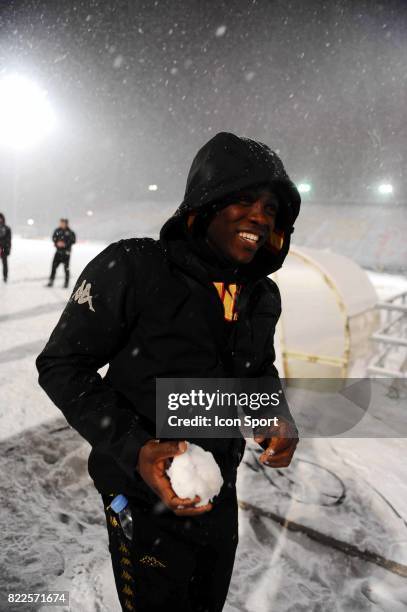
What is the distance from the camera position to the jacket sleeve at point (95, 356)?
1.20m

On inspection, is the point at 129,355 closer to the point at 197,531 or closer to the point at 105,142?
the point at 197,531

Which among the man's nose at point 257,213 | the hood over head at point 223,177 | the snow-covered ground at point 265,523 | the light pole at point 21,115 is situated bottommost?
the snow-covered ground at point 265,523

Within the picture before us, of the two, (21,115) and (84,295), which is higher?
(21,115)

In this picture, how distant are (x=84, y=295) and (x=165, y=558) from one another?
38.0 inches

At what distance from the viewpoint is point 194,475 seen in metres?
1.08

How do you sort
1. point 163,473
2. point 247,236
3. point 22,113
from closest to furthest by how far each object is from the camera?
point 163,473 < point 247,236 < point 22,113

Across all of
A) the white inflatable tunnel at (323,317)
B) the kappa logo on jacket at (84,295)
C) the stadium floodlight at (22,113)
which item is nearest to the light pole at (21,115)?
the stadium floodlight at (22,113)

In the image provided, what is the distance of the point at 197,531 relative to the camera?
1.38m

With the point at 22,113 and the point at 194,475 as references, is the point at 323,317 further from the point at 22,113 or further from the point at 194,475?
the point at 22,113

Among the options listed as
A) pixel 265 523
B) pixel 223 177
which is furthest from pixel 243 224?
pixel 265 523

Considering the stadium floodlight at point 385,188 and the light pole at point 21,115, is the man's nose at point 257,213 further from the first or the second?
the light pole at point 21,115

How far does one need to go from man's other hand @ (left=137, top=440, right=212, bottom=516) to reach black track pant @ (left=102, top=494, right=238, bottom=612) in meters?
0.34

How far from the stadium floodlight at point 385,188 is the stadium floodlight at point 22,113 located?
32.2 m

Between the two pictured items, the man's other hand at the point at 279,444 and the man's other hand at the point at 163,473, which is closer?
the man's other hand at the point at 163,473
